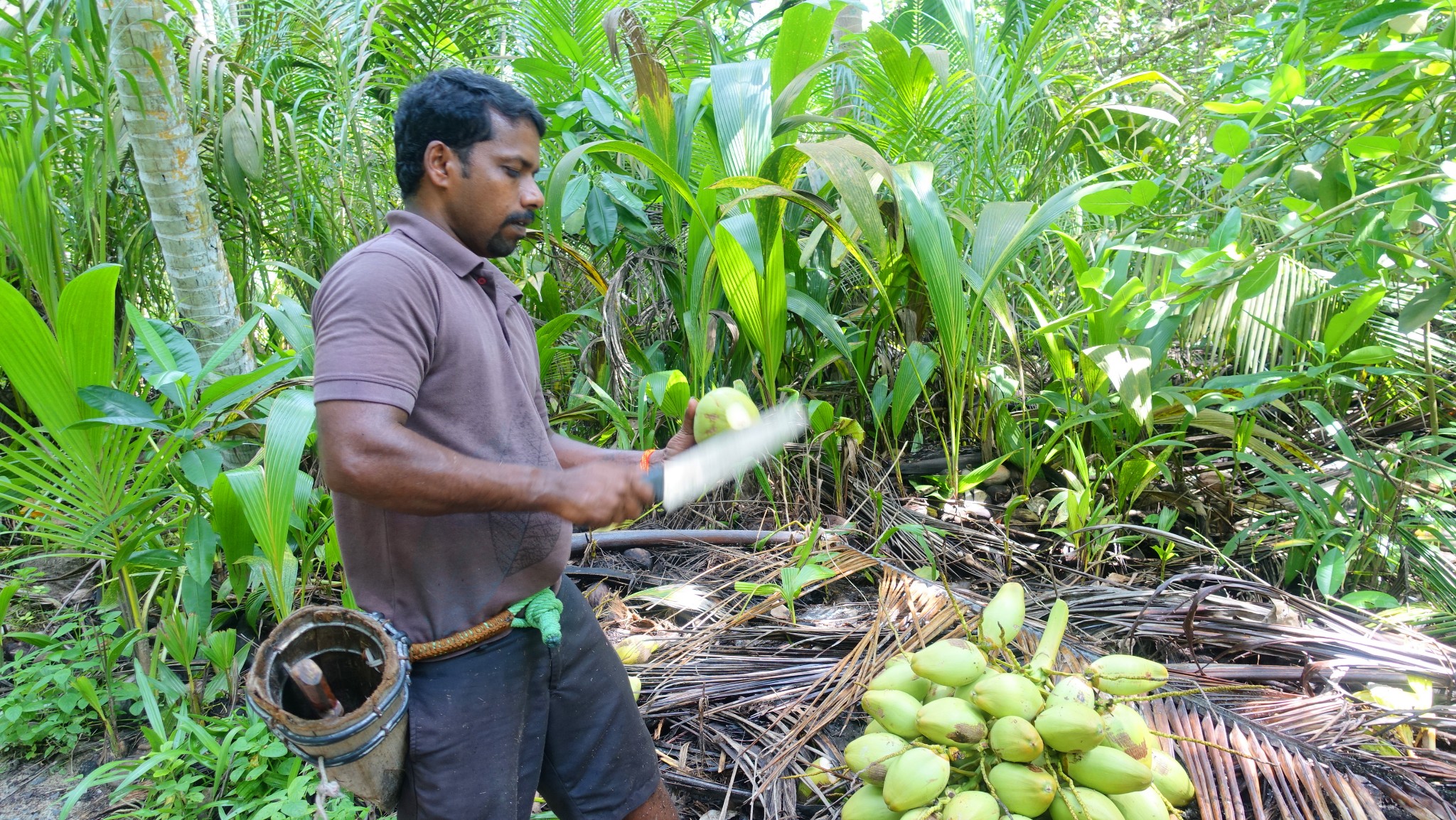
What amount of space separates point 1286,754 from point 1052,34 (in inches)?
129

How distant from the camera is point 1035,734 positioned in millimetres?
1064

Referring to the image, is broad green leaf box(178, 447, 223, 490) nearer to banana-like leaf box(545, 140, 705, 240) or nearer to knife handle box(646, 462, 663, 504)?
banana-like leaf box(545, 140, 705, 240)

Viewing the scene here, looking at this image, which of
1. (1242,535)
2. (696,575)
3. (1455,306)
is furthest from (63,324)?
(1455,306)

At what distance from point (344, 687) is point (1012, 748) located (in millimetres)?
965

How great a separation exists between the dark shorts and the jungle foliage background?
61cm

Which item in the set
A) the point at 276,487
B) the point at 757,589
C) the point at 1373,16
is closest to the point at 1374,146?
the point at 1373,16

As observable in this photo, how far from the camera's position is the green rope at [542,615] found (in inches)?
51.1

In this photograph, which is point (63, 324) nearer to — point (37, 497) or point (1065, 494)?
point (37, 497)

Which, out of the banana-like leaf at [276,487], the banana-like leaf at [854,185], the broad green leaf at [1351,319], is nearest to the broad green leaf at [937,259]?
the banana-like leaf at [854,185]

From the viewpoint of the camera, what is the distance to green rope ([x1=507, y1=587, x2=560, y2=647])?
1299mm

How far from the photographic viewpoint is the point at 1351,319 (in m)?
1.91

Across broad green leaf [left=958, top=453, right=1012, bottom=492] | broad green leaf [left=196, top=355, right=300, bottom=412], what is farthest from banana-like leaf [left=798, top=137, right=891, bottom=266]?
broad green leaf [left=196, top=355, right=300, bottom=412]

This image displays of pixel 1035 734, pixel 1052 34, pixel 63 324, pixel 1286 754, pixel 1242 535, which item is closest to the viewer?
pixel 1035 734

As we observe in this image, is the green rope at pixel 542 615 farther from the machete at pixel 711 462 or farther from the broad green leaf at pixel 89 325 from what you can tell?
the broad green leaf at pixel 89 325
